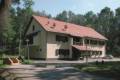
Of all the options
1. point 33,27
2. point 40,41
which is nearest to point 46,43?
point 40,41

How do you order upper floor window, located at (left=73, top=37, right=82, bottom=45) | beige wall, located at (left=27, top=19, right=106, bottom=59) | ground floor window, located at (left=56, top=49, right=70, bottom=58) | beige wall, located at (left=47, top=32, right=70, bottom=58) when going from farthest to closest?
upper floor window, located at (left=73, top=37, right=82, bottom=45), ground floor window, located at (left=56, top=49, right=70, bottom=58), beige wall, located at (left=47, top=32, right=70, bottom=58), beige wall, located at (left=27, top=19, right=106, bottom=59)

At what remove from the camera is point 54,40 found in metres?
55.9

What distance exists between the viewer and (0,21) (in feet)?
65.7

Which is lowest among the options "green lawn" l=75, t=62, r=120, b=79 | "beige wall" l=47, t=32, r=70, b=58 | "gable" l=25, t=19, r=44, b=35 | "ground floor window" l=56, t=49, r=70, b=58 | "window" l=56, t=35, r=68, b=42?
"green lawn" l=75, t=62, r=120, b=79

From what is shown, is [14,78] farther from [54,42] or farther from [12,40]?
[12,40]

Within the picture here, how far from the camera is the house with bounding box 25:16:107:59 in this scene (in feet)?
180

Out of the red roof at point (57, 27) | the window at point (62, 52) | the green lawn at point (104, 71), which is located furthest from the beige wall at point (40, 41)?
the green lawn at point (104, 71)

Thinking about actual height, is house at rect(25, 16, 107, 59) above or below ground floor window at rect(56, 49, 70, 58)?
above

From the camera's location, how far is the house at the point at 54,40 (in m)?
54.9

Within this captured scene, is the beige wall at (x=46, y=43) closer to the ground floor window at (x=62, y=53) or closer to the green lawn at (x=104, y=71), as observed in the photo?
the ground floor window at (x=62, y=53)

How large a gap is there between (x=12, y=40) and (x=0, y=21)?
206ft

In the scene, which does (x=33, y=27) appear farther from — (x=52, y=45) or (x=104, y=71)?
(x=104, y=71)

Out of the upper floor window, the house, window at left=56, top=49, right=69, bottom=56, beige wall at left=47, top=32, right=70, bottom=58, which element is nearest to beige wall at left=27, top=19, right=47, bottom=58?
the house

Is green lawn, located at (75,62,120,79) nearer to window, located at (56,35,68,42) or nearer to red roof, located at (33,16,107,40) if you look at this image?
red roof, located at (33,16,107,40)
